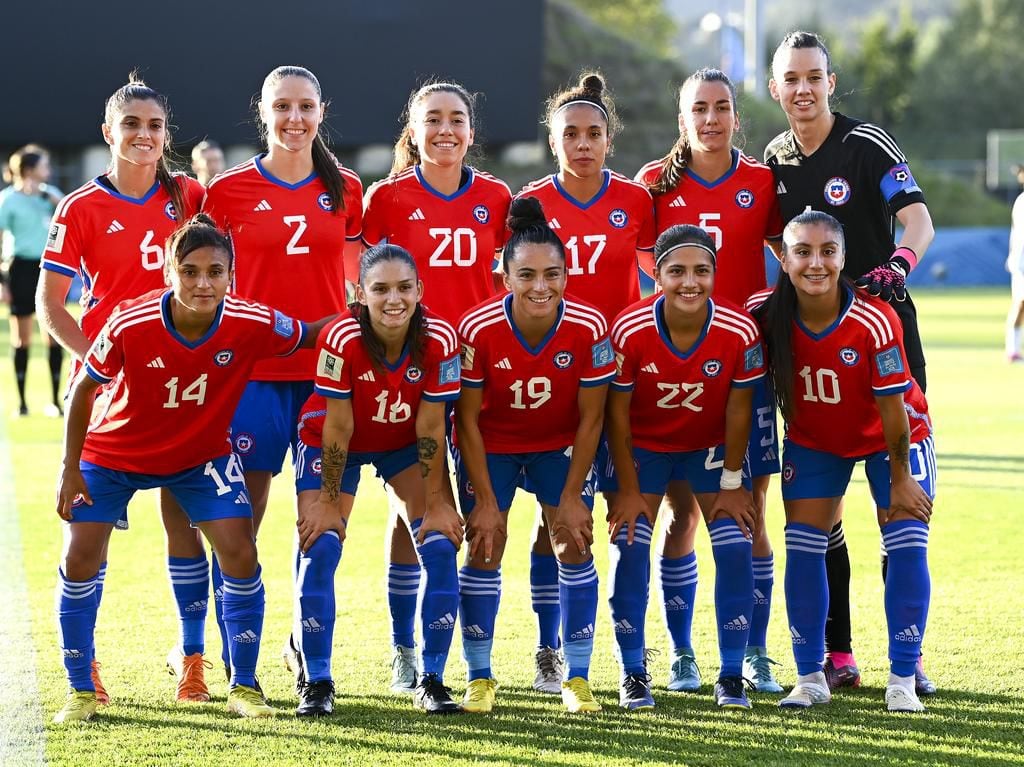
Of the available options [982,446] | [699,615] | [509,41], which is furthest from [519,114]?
[699,615]

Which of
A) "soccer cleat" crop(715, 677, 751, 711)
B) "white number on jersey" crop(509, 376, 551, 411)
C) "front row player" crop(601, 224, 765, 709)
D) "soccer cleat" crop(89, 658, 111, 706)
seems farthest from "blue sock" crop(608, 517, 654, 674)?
"soccer cleat" crop(89, 658, 111, 706)

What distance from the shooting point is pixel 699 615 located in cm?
614

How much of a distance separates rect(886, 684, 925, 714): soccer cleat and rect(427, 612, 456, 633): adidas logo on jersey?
4.76ft

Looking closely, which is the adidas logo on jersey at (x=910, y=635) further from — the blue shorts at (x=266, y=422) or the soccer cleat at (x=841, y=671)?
the blue shorts at (x=266, y=422)

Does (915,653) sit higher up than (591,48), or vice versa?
(591,48)

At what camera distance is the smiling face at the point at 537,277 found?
4855mm

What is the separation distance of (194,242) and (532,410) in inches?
48.8

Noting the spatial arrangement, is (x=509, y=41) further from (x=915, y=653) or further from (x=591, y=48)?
(x=915, y=653)

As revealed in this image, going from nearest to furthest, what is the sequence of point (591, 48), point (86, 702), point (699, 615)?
point (86, 702), point (699, 615), point (591, 48)

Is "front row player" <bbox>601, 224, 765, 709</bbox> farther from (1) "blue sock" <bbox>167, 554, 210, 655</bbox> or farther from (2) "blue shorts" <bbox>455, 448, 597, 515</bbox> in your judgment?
(1) "blue sock" <bbox>167, 554, 210, 655</bbox>

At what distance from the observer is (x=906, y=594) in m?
4.81

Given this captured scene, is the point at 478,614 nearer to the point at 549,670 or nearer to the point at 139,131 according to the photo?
the point at 549,670

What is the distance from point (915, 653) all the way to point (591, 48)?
120 ft

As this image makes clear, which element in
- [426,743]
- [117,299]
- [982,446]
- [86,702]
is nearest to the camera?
[426,743]
